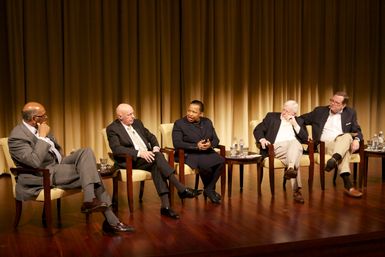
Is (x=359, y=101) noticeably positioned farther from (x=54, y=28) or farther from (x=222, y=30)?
(x=54, y=28)

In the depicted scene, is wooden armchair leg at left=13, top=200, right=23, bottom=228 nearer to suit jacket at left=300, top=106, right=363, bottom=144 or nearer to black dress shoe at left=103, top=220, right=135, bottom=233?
black dress shoe at left=103, top=220, right=135, bottom=233

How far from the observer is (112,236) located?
13.1ft

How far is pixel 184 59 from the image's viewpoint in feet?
24.3

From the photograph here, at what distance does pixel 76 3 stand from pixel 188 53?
1.68 meters

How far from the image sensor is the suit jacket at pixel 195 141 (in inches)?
201

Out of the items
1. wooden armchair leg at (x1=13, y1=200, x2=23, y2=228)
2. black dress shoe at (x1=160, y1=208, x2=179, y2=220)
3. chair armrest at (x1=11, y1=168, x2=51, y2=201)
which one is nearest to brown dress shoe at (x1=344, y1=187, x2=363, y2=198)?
black dress shoe at (x1=160, y1=208, x2=179, y2=220)

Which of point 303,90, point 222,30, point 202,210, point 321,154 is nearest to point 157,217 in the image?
point 202,210

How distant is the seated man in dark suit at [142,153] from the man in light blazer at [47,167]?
→ 605 mm

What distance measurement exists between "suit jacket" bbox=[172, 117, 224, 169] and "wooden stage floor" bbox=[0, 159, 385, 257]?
0.41 meters

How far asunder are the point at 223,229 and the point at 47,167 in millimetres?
1513

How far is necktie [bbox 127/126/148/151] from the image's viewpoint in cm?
507

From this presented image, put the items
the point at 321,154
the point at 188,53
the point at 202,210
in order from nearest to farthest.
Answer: the point at 202,210
the point at 321,154
the point at 188,53

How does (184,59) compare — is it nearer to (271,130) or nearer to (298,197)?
(271,130)

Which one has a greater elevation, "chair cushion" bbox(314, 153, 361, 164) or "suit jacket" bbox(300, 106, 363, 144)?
"suit jacket" bbox(300, 106, 363, 144)
